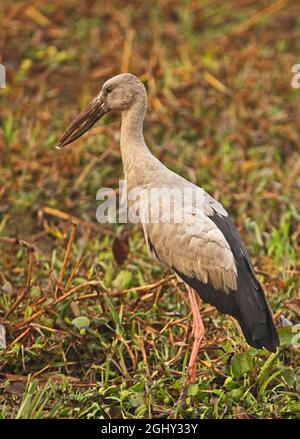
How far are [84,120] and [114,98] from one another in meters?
0.23

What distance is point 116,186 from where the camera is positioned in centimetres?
Answer: 697

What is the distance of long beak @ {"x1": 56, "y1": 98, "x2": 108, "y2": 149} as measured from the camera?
5367 millimetres

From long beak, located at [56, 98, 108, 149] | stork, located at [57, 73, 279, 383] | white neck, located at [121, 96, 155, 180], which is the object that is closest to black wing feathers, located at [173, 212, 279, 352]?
stork, located at [57, 73, 279, 383]

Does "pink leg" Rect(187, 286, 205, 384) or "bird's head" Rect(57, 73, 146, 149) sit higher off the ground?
"bird's head" Rect(57, 73, 146, 149)

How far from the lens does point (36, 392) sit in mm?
4484

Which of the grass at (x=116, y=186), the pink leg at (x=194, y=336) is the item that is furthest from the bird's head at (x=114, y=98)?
the pink leg at (x=194, y=336)

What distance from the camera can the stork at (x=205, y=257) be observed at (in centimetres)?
471

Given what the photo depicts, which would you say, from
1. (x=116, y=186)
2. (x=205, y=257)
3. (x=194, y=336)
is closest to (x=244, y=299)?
(x=205, y=257)

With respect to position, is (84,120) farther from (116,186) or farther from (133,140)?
(116,186)

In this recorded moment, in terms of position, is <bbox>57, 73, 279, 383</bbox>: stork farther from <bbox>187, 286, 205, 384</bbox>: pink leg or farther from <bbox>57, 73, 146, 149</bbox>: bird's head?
<bbox>57, 73, 146, 149</bbox>: bird's head

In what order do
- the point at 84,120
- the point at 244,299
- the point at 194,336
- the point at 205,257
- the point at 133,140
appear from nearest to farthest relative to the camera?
the point at 244,299, the point at 205,257, the point at 194,336, the point at 133,140, the point at 84,120

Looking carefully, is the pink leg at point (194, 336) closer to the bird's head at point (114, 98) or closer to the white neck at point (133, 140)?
the white neck at point (133, 140)

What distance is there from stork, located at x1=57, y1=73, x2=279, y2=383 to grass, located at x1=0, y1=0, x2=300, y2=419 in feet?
0.62

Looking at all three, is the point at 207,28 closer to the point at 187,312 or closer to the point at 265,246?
the point at 265,246
